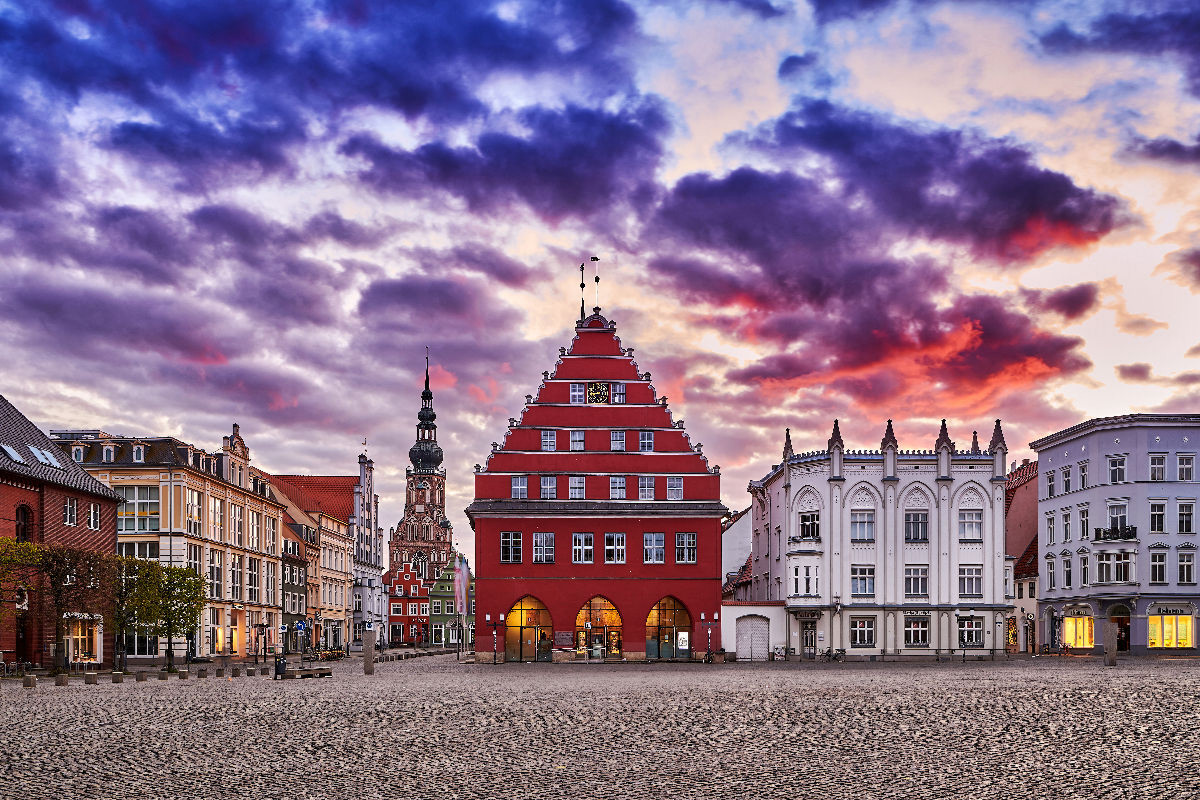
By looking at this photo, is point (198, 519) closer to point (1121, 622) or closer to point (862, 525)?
point (862, 525)

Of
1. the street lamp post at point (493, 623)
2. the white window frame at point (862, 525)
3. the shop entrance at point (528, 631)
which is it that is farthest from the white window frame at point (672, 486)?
the street lamp post at point (493, 623)

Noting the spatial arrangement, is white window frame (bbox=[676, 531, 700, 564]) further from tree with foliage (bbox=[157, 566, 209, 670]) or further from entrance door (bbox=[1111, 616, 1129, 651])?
entrance door (bbox=[1111, 616, 1129, 651])

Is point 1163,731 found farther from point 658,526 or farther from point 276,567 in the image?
point 276,567

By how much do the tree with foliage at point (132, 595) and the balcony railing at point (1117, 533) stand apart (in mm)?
58037

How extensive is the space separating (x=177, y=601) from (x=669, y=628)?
93.0 ft

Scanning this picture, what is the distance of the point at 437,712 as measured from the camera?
29.8 metres

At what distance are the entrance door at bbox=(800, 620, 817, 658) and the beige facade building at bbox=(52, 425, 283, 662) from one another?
1373 inches

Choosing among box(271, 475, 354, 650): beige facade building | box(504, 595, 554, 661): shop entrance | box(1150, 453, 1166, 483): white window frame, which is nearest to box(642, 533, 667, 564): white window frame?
box(504, 595, 554, 661): shop entrance

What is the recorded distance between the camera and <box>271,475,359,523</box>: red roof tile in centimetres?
13112

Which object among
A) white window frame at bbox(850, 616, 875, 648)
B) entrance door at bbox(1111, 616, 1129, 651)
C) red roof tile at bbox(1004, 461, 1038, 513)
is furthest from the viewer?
red roof tile at bbox(1004, 461, 1038, 513)

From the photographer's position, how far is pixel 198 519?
8488cm

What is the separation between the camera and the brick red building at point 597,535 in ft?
259

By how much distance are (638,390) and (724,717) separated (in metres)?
54.2

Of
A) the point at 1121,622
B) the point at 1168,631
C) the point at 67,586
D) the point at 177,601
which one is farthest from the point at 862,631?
the point at 67,586
